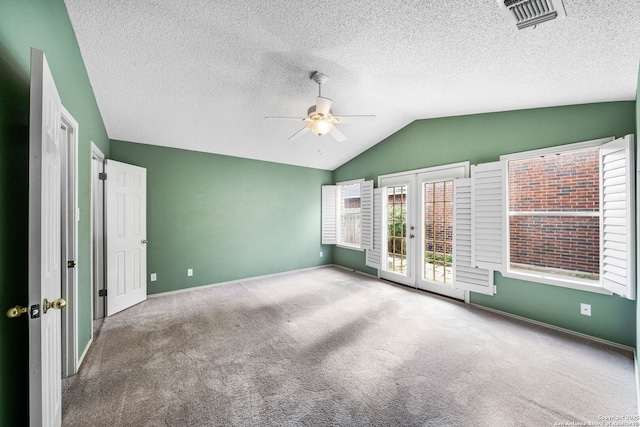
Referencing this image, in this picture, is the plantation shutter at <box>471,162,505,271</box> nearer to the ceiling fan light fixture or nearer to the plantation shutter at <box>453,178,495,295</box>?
the plantation shutter at <box>453,178,495,295</box>

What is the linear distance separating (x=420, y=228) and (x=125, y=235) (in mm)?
4482

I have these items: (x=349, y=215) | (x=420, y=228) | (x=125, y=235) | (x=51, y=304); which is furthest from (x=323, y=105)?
(x=349, y=215)

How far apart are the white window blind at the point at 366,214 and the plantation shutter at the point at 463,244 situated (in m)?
1.61

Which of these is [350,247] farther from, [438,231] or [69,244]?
[69,244]

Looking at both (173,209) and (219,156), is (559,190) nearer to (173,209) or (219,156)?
(219,156)

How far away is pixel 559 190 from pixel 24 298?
17.6 ft

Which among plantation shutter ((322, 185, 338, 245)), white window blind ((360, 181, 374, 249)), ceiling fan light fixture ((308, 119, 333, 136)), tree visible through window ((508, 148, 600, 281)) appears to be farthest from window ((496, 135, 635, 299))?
plantation shutter ((322, 185, 338, 245))

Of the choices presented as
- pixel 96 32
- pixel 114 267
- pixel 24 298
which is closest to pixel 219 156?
pixel 114 267

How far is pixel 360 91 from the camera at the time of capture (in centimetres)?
304

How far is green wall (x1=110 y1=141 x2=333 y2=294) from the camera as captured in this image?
13.0ft

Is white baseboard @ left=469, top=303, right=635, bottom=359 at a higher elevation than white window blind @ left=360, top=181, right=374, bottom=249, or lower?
lower

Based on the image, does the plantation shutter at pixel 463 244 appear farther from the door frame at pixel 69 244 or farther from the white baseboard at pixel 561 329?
the door frame at pixel 69 244

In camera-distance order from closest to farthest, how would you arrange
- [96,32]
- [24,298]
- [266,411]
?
1. [24,298]
2. [266,411]
3. [96,32]

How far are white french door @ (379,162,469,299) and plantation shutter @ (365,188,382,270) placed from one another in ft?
0.25
